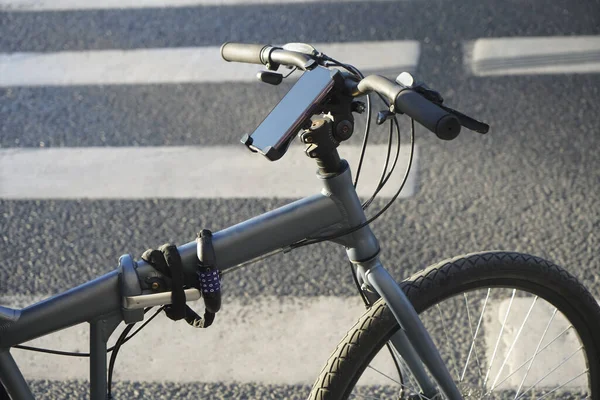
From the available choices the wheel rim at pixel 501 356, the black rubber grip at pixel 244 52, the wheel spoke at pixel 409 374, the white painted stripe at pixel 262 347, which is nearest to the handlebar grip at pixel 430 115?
the black rubber grip at pixel 244 52

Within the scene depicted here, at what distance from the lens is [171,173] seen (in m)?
4.87

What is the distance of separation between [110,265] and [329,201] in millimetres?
2222

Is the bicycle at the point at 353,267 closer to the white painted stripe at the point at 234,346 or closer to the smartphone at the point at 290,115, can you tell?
the smartphone at the point at 290,115

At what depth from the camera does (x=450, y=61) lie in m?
5.61

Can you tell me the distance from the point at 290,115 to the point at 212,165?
9.61 feet

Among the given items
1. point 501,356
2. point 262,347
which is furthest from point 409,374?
point 262,347

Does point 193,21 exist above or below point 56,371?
above

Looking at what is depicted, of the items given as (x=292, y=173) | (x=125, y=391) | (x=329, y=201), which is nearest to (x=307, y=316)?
(x=125, y=391)

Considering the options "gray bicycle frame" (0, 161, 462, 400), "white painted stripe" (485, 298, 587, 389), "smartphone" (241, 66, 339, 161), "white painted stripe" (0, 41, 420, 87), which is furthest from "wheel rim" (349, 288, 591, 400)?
"white painted stripe" (0, 41, 420, 87)

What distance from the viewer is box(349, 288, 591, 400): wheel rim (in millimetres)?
3336

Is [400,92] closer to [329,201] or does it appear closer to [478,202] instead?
[329,201]

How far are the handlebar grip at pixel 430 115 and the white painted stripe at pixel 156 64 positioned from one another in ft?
12.4

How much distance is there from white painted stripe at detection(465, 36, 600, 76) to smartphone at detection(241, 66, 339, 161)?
11.7 feet

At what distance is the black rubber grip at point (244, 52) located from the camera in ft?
7.68
